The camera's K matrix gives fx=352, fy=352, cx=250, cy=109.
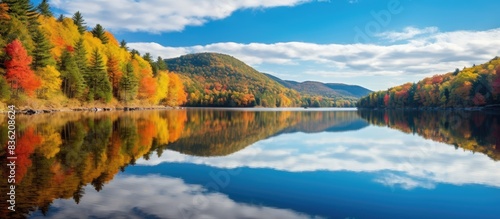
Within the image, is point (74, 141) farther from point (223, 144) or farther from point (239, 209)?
point (239, 209)

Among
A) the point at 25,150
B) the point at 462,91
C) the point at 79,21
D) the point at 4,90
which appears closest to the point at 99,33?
the point at 79,21

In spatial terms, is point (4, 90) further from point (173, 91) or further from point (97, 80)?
point (173, 91)

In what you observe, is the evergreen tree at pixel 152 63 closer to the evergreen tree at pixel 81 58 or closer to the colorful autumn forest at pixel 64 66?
the colorful autumn forest at pixel 64 66

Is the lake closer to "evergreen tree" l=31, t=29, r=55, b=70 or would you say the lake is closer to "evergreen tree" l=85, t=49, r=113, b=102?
"evergreen tree" l=31, t=29, r=55, b=70

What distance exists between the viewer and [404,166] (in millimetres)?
16109

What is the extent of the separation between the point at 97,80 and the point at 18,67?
2710 cm

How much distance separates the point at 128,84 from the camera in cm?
→ 9238

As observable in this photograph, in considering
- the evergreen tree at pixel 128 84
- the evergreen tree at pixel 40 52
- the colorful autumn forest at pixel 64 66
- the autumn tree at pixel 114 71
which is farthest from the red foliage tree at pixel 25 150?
the autumn tree at pixel 114 71

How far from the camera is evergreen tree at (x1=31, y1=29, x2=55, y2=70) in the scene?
58.9 metres

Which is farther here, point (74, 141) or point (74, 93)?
point (74, 93)

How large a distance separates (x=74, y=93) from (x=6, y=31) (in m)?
20.4

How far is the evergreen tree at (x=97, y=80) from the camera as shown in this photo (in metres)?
77.9

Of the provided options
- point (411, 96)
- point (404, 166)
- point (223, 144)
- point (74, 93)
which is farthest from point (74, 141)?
point (411, 96)

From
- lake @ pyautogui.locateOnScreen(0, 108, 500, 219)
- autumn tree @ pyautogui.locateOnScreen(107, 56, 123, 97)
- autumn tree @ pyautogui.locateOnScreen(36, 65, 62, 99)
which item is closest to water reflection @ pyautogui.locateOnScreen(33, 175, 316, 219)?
lake @ pyautogui.locateOnScreen(0, 108, 500, 219)
